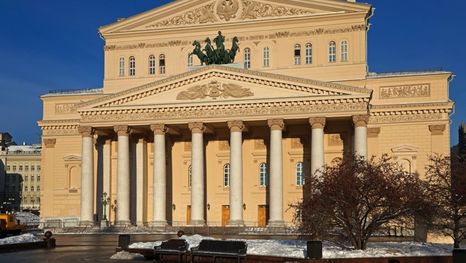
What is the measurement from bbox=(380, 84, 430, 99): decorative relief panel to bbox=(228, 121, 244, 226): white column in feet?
45.0

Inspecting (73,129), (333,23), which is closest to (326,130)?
(333,23)

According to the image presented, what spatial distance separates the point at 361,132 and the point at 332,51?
12000 mm

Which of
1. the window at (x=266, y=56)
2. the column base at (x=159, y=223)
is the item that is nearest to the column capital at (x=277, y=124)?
the window at (x=266, y=56)

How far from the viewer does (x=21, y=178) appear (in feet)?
501

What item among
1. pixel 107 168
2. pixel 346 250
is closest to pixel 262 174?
pixel 107 168

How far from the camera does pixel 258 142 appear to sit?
6438cm

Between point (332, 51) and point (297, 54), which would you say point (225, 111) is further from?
point (332, 51)

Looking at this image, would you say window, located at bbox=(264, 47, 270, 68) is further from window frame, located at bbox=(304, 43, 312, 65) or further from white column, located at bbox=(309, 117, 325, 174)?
white column, located at bbox=(309, 117, 325, 174)

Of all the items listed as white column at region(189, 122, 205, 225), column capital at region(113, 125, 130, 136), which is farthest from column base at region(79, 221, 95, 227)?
white column at region(189, 122, 205, 225)

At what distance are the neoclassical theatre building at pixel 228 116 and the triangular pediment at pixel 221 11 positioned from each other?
0.12 metres

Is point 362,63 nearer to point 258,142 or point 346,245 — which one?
point 258,142

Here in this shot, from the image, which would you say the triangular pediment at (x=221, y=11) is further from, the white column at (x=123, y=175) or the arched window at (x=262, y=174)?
the arched window at (x=262, y=174)

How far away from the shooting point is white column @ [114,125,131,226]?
2405 inches

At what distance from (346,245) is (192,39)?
4073 cm
